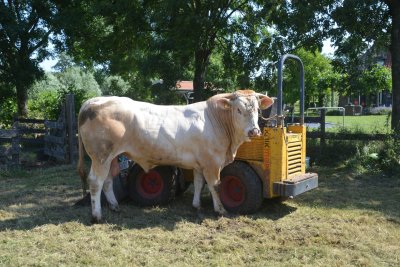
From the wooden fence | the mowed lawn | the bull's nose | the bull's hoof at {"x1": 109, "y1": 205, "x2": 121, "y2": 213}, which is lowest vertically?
the mowed lawn

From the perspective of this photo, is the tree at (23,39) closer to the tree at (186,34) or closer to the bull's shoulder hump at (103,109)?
the tree at (186,34)

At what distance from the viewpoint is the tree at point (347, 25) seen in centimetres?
1055

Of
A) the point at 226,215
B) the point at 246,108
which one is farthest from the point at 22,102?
the point at 246,108

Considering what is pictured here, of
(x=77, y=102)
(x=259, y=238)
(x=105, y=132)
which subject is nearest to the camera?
(x=259, y=238)

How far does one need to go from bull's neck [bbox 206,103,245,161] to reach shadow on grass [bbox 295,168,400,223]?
64.0 inches

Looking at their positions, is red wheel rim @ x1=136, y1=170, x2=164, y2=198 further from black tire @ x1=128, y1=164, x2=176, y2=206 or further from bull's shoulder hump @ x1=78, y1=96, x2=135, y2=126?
bull's shoulder hump @ x1=78, y1=96, x2=135, y2=126

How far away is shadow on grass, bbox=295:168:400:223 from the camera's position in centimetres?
702

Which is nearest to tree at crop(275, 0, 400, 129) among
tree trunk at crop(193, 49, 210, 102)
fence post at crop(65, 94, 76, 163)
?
tree trunk at crop(193, 49, 210, 102)

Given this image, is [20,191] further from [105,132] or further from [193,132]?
[193,132]

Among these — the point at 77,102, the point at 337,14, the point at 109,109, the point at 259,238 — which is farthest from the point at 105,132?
the point at 77,102

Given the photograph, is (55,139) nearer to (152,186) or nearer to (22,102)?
(152,186)

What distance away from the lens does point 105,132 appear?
6082 mm

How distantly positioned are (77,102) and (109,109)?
1113 centimetres

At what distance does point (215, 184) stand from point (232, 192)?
1.21ft
